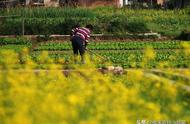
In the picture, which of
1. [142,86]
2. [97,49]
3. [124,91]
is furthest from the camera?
[97,49]

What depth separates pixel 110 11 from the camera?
3678 cm

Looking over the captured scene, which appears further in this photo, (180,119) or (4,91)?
(4,91)

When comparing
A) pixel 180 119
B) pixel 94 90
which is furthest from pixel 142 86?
pixel 180 119

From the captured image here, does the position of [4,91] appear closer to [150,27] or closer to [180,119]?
[180,119]

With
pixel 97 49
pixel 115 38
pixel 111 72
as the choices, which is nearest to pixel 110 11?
pixel 115 38

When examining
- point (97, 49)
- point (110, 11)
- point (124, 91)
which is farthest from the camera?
point (110, 11)

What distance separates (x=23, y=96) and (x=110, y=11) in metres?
30.2

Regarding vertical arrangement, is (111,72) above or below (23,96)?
below

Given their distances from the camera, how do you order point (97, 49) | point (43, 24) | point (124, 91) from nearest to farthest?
point (124, 91)
point (97, 49)
point (43, 24)

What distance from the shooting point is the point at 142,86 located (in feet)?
29.8

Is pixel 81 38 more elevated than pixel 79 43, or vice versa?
pixel 81 38

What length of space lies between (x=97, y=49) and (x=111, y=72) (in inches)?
327

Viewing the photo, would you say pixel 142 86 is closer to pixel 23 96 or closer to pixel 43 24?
pixel 23 96

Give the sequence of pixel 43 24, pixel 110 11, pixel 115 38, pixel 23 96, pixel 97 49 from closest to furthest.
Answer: pixel 23 96, pixel 97 49, pixel 115 38, pixel 43 24, pixel 110 11
